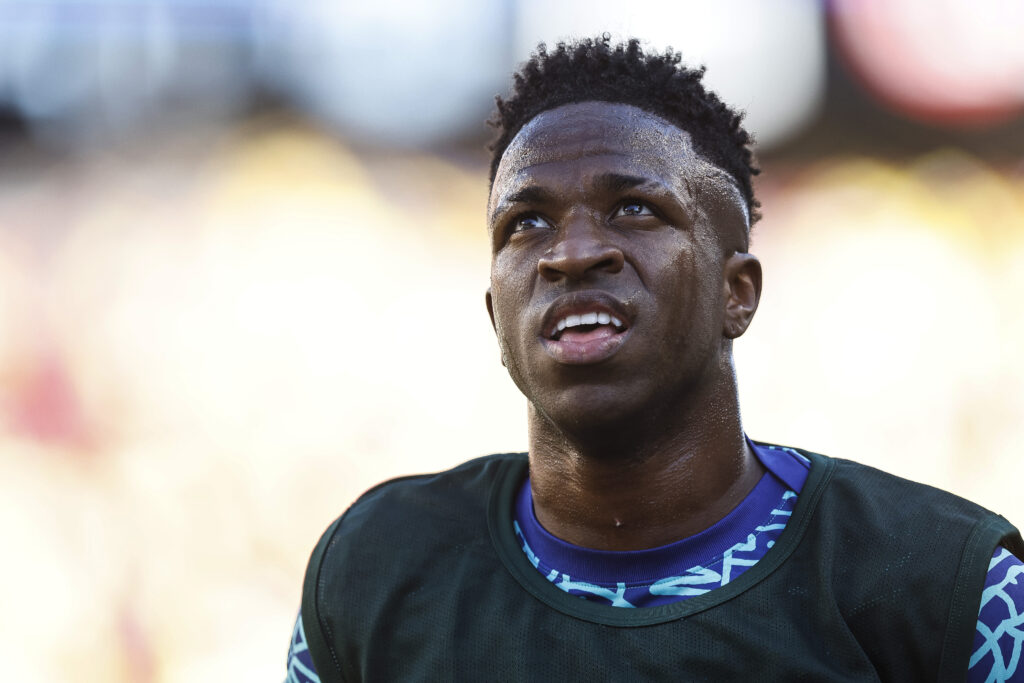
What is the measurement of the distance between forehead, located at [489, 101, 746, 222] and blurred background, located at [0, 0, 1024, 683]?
1.96 m

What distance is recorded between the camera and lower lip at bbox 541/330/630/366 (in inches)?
73.4

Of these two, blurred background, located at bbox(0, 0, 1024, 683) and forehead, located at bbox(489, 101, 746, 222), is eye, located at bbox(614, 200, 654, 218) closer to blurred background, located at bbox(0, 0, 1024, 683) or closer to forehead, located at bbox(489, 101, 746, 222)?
forehead, located at bbox(489, 101, 746, 222)

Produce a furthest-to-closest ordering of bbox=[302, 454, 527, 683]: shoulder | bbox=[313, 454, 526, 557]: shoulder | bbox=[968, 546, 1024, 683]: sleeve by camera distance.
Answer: bbox=[313, 454, 526, 557]: shoulder < bbox=[302, 454, 527, 683]: shoulder < bbox=[968, 546, 1024, 683]: sleeve

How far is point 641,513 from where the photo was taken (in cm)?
200

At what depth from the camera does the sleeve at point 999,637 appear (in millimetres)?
1704

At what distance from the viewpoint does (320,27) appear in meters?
4.20

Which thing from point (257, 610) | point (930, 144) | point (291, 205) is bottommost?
point (257, 610)

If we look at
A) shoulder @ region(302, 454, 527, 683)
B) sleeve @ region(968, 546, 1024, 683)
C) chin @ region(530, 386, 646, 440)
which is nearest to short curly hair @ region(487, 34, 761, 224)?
chin @ region(530, 386, 646, 440)

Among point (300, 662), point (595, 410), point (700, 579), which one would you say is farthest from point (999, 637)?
point (300, 662)

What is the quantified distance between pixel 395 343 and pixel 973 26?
2546 mm

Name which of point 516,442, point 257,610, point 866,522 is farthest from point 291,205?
point 866,522

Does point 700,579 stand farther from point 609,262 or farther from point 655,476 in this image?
point 609,262

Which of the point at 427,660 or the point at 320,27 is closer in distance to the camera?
the point at 427,660

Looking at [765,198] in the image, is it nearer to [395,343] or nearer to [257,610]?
[395,343]
